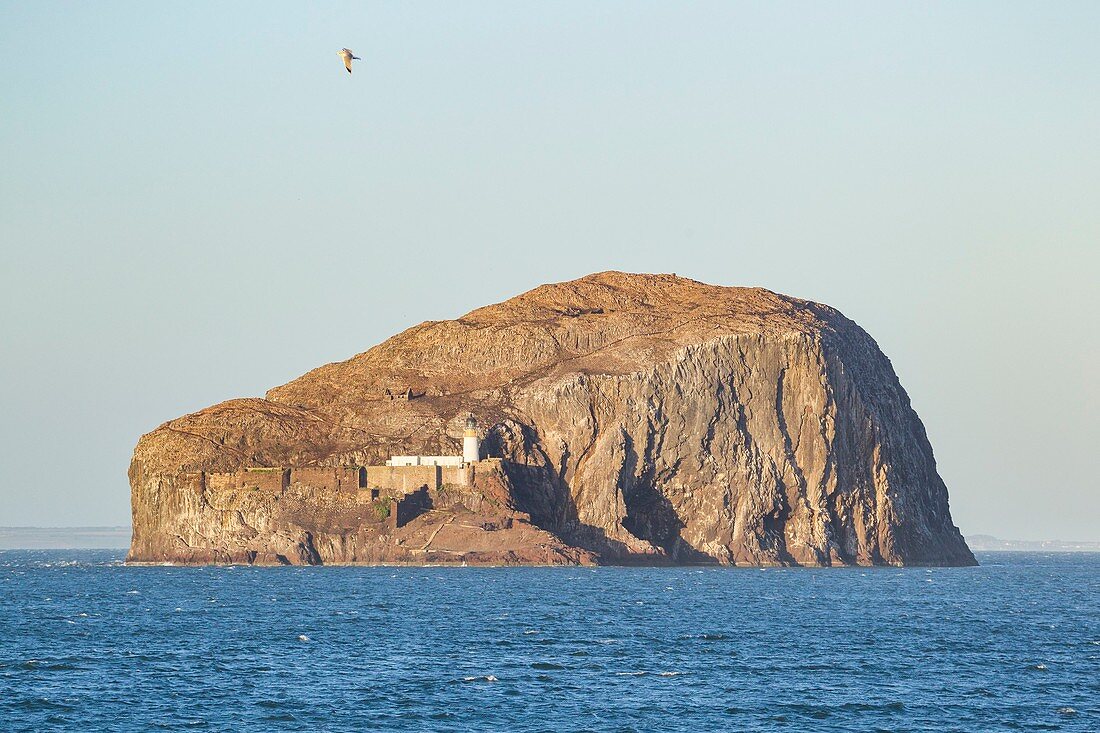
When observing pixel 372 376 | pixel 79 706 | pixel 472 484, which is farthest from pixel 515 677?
pixel 372 376

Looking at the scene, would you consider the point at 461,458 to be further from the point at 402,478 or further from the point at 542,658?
the point at 542,658

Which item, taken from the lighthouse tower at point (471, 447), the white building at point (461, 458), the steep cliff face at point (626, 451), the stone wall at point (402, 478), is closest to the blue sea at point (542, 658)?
the stone wall at point (402, 478)

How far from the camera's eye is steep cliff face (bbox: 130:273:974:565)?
575 ft

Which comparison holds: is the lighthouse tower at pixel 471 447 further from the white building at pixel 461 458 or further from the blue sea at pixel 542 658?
the blue sea at pixel 542 658

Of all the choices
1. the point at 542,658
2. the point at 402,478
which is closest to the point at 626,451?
the point at 402,478

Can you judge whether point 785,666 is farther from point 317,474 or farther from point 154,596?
point 317,474

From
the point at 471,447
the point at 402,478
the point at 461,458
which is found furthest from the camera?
the point at 461,458

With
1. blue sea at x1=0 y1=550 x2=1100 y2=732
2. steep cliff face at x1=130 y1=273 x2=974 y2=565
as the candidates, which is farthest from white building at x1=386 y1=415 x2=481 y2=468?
blue sea at x1=0 y1=550 x2=1100 y2=732

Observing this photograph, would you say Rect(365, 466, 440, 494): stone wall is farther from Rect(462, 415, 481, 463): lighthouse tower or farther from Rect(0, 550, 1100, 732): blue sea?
Rect(0, 550, 1100, 732): blue sea

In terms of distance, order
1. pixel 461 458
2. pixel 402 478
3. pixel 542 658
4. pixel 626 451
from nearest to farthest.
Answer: pixel 542 658 → pixel 402 478 → pixel 461 458 → pixel 626 451

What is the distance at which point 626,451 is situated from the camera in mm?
177625

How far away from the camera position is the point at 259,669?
78812 mm

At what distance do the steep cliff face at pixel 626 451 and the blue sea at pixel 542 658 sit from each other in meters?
30.3

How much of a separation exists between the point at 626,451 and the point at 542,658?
9343 centimetres
